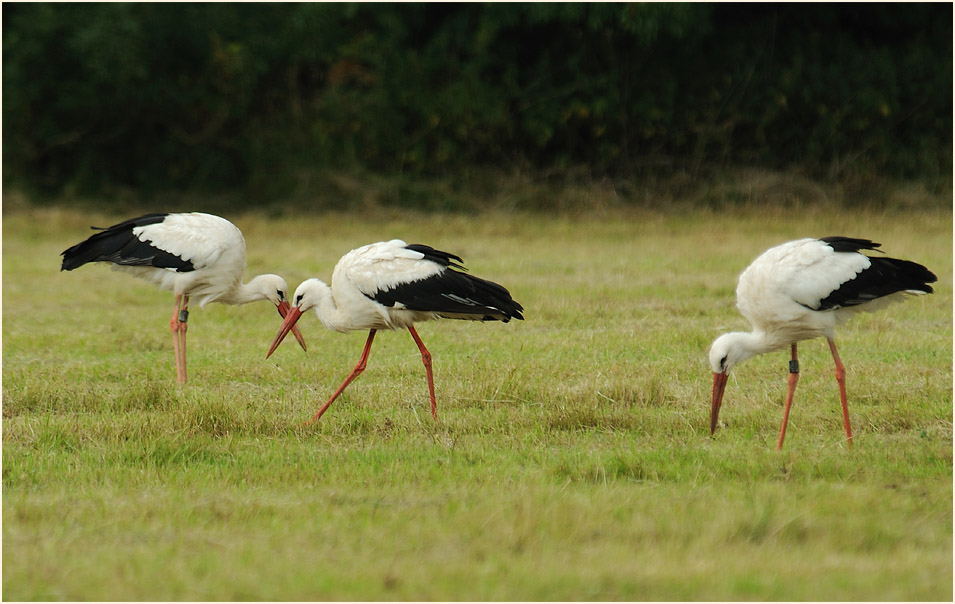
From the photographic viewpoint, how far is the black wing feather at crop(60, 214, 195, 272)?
297 inches

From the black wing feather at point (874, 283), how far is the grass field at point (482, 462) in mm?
613

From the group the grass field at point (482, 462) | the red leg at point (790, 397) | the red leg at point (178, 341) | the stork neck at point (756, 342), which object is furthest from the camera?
the red leg at point (178, 341)

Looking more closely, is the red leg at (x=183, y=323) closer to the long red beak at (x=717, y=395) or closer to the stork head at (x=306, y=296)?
the stork head at (x=306, y=296)

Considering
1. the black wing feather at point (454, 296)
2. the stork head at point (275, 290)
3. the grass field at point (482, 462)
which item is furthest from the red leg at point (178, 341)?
the black wing feather at point (454, 296)

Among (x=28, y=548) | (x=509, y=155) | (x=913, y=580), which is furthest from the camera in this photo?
(x=509, y=155)

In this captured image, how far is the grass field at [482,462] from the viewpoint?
3.64 m

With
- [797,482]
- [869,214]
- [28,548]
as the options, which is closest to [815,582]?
[797,482]

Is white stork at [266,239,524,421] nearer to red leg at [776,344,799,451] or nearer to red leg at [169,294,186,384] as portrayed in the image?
red leg at [169,294,186,384]

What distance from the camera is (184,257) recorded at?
754cm

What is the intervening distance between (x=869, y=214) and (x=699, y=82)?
3649 mm

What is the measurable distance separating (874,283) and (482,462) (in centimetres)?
210

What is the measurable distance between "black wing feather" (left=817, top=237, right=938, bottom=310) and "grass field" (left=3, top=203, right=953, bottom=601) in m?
0.61

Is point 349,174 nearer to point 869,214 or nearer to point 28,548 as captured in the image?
point 869,214

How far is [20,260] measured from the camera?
13.1 metres
